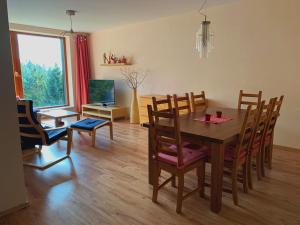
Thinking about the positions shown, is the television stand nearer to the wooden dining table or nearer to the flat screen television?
the flat screen television

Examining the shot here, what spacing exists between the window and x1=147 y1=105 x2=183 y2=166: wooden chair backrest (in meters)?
5.13

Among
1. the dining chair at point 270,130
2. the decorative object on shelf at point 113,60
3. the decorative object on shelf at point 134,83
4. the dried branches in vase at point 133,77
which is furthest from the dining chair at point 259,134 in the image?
the decorative object on shelf at point 113,60

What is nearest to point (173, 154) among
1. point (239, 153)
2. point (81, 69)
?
point (239, 153)

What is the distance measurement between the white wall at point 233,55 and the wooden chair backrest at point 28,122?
2.98 metres

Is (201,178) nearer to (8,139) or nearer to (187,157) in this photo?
(187,157)

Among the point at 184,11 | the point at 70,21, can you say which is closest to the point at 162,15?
the point at 184,11

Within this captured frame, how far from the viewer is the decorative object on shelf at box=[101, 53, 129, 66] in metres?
6.18

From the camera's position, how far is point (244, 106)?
422cm

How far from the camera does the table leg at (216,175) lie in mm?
2162

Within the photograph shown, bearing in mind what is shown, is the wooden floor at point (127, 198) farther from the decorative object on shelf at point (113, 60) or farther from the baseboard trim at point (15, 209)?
the decorative object on shelf at point (113, 60)

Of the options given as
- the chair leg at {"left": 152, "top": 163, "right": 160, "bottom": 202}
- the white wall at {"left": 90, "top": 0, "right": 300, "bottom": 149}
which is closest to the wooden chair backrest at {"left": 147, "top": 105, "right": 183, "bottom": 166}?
the chair leg at {"left": 152, "top": 163, "right": 160, "bottom": 202}

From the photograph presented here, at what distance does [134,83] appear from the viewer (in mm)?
6121

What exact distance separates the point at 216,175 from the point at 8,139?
188 cm

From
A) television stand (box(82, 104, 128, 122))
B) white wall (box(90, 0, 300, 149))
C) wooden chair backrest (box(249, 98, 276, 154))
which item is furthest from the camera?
television stand (box(82, 104, 128, 122))
